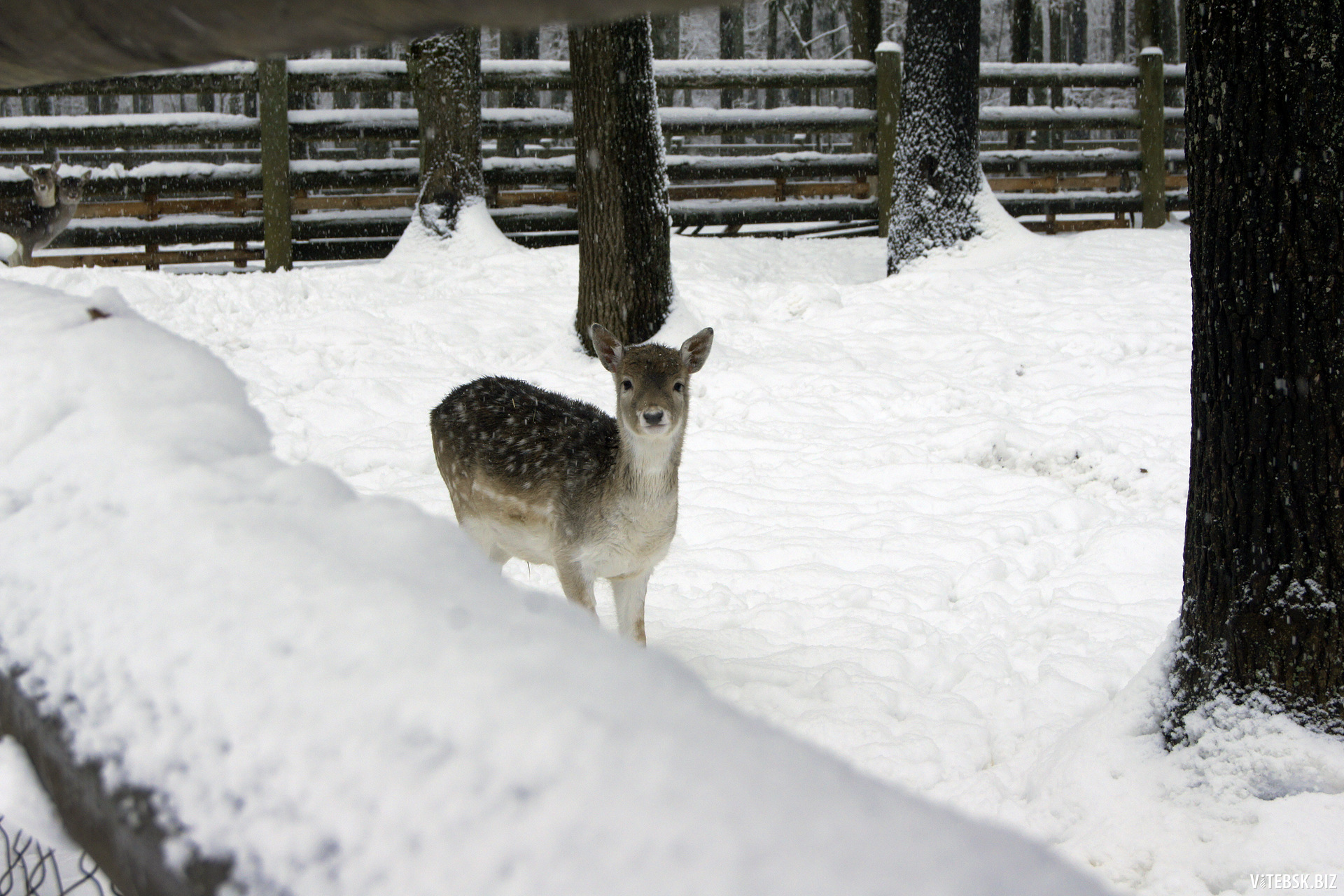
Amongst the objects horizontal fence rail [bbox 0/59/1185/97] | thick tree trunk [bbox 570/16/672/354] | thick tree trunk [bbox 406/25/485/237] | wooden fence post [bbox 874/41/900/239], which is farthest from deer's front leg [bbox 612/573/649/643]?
wooden fence post [bbox 874/41/900/239]

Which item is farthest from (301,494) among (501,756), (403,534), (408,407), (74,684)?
(408,407)

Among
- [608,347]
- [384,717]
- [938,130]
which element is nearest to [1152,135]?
[938,130]

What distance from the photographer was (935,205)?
11.8m

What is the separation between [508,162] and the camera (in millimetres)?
13219

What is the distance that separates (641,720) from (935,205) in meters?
11.7

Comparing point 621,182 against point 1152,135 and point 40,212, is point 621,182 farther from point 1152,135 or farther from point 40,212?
point 1152,135

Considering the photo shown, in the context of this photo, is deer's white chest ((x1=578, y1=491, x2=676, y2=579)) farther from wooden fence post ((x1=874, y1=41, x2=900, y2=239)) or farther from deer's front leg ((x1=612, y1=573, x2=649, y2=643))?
wooden fence post ((x1=874, y1=41, x2=900, y2=239))

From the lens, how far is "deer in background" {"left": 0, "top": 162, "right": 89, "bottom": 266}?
38.1 ft

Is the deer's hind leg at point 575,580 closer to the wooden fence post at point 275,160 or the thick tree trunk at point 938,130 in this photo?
the thick tree trunk at point 938,130

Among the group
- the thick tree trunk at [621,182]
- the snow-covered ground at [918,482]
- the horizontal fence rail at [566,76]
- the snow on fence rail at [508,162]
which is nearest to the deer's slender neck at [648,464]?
the snow-covered ground at [918,482]

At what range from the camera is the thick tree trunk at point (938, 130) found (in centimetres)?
1165

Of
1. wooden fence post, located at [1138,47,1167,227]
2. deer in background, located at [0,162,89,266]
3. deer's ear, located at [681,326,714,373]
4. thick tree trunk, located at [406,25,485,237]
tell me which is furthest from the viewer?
wooden fence post, located at [1138,47,1167,227]

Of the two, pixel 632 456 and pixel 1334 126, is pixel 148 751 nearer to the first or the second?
pixel 1334 126

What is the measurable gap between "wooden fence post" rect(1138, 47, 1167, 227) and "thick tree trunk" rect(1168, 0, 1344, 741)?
1259 centimetres
